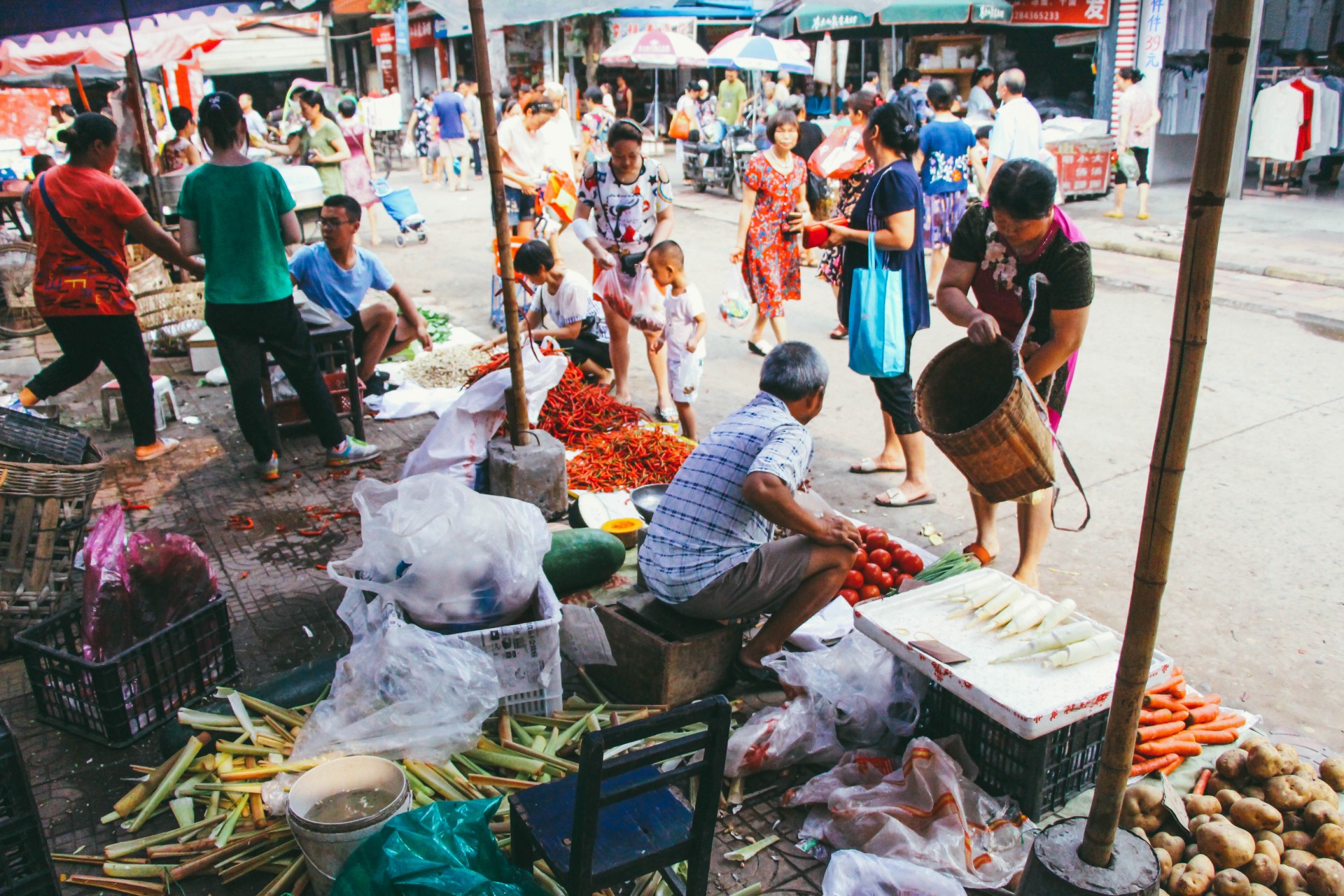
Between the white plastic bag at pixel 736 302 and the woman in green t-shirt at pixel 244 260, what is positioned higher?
the woman in green t-shirt at pixel 244 260

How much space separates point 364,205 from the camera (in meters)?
12.3

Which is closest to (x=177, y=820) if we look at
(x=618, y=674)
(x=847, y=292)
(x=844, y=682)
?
(x=618, y=674)

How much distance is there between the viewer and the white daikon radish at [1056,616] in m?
3.20

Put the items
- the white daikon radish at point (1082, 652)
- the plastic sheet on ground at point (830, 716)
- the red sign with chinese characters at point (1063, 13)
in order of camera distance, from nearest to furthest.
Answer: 1. the white daikon radish at point (1082, 652)
2. the plastic sheet on ground at point (830, 716)
3. the red sign with chinese characters at point (1063, 13)

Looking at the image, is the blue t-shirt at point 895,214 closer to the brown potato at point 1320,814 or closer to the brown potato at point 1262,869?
the brown potato at point 1320,814

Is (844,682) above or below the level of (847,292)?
below

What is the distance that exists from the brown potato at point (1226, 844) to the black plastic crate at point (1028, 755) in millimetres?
388

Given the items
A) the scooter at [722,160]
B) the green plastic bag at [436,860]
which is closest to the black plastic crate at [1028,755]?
the green plastic bag at [436,860]

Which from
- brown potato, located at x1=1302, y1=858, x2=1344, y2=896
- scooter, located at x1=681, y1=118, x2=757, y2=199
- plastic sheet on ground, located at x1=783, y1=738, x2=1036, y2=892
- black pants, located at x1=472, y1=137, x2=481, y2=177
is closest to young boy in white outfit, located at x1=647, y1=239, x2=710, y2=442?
plastic sheet on ground, located at x1=783, y1=738, x2=1036, y2=892

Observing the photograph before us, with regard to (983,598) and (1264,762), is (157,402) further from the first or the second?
(1264,762)

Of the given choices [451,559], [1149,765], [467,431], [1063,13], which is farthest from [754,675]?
[1063,13]

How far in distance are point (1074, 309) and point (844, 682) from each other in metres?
1.71

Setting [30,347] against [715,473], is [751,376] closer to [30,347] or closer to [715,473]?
[715,473]

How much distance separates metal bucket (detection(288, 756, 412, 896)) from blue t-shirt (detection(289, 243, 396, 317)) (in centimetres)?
430
